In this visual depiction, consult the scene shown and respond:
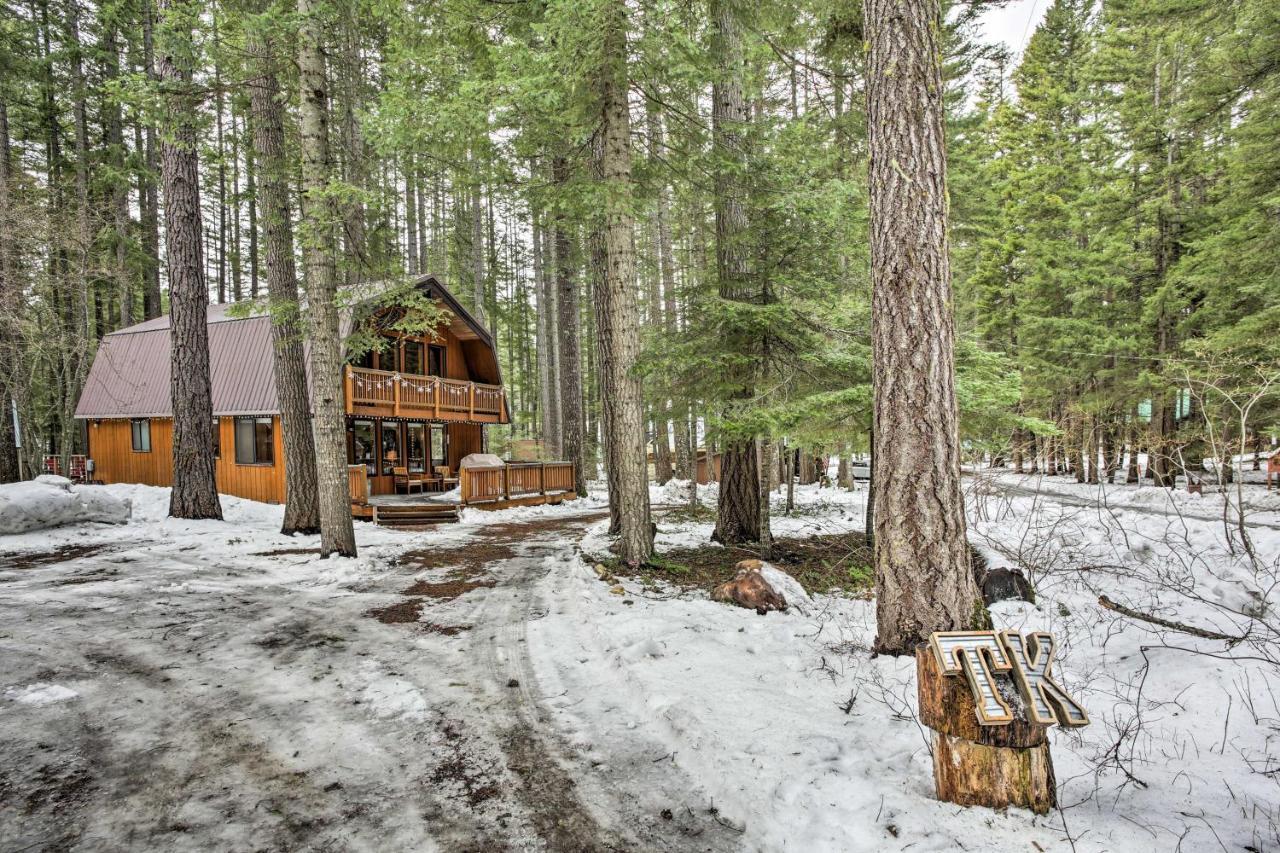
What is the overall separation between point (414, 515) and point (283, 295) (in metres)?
5.64

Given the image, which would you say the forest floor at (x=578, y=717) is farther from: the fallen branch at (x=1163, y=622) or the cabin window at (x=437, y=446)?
the cabin window at (x=437, y=446)

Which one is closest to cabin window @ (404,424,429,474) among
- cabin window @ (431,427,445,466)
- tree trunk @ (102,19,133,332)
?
cabin window @ (431,427,445,466)

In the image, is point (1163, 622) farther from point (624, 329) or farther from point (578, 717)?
point (624, 329)

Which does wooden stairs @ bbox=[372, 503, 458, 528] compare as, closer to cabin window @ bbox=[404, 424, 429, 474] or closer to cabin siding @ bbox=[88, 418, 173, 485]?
cabin window @ bbox=[404, 424, 429, 474]

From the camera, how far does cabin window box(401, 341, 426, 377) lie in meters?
18.3

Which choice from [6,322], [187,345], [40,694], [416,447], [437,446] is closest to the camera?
[40,694]

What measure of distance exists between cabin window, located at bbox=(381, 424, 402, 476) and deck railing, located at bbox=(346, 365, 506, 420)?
7.20ft

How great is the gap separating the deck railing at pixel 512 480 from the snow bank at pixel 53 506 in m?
6.77

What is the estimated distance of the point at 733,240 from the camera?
23.3 ft

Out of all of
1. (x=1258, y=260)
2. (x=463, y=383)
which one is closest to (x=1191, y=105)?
(x=1258, y=260)

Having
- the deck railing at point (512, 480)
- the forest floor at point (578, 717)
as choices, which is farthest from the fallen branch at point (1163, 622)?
the deck railing at point (512, 480)

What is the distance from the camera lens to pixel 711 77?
267 inches

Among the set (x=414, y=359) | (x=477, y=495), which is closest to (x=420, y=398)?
(x=414, y=359)

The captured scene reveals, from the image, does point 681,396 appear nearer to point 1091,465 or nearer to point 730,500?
point 730,500
